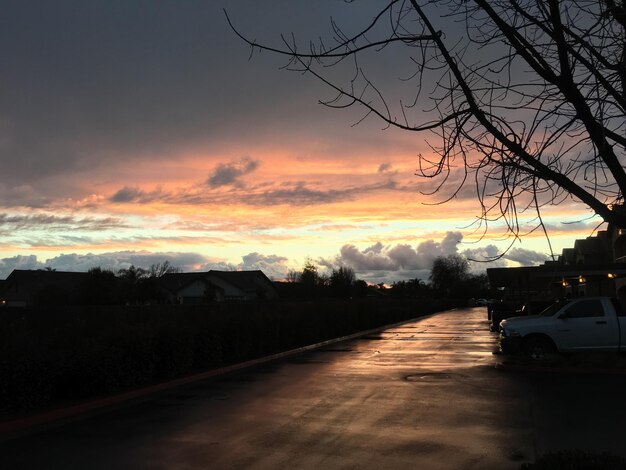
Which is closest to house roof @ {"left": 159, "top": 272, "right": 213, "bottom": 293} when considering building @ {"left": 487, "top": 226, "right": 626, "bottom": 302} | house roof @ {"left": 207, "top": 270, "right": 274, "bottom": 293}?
house roof @ {"left": 207, "top": 270, "right": 274, "bottom": 293}

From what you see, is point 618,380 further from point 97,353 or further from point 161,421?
point 97,353

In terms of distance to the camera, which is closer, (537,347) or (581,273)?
(537,347)

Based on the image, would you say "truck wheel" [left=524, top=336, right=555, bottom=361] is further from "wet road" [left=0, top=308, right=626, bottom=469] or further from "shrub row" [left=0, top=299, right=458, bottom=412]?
"shrub row" [left=0, top=299, right=458, bottom=412]

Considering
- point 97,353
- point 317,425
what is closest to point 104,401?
point 97,353

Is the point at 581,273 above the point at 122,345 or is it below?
above

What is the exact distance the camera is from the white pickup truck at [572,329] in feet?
50.1

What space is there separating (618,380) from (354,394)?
606 cm

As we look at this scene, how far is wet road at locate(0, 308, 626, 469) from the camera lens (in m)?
7.13

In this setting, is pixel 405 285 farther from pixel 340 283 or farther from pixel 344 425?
pixel 344 425

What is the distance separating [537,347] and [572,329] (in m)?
1.03

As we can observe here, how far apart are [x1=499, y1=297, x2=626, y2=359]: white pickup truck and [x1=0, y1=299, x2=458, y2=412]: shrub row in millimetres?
8228

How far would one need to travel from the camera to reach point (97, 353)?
11.6 m

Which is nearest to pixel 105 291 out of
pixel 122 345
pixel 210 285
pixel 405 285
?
pixel 210 285

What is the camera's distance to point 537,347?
15914 millimetres
